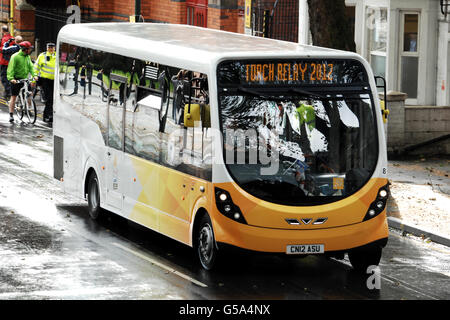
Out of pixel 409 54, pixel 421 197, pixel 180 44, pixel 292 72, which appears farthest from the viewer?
pixel 409 54

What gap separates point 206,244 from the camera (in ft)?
42.9

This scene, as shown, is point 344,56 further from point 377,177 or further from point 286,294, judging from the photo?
point 286,294

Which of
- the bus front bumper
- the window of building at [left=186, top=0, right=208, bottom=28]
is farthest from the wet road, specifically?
the window of building at [left=186, top=0, right=208, bottom=28]

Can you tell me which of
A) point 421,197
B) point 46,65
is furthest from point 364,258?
point 46,65

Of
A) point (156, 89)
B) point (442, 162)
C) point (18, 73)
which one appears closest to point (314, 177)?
point (156, 89)

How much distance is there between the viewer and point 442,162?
2298cm

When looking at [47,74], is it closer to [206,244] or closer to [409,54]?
[409,54]

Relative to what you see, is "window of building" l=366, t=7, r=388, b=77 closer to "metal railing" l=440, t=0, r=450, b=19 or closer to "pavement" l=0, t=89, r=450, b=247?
"metal railing" l=440, t=0, r=450, b=19

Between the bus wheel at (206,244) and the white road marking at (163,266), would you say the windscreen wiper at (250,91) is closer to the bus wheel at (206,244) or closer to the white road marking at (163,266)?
the bus wheel at (206,244)

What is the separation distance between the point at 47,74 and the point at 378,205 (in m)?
17.2

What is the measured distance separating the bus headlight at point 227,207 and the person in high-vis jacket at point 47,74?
16.7 m

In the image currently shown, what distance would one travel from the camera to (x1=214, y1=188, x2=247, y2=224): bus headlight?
12.5m

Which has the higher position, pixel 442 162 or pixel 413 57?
pixel 413 57

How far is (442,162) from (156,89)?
10009mm
